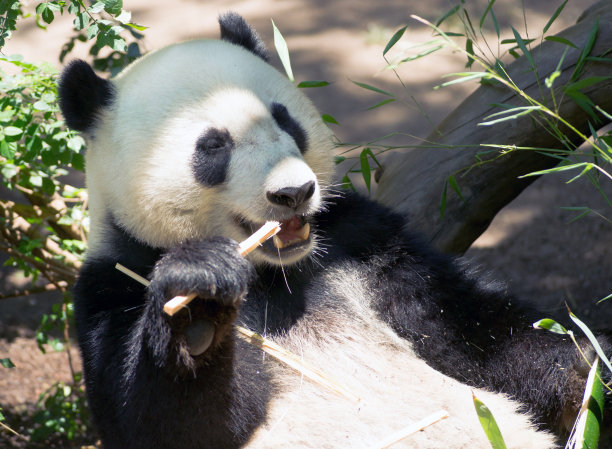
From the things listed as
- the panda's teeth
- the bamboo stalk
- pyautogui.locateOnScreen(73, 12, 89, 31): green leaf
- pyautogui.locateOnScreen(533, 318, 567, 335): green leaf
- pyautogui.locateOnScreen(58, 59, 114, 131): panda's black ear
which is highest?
pyautogui.locateOnScreen(73, 12, 89, 31): green leaf

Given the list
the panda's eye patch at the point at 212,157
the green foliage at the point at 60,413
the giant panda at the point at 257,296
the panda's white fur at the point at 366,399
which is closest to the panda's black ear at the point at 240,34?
the giant panda at the point at 257,296

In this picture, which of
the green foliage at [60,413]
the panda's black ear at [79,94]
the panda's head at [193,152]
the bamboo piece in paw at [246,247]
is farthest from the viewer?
the green foliage at [60,413]

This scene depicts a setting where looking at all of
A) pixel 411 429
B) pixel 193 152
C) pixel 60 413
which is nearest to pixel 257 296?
pixel 193 152

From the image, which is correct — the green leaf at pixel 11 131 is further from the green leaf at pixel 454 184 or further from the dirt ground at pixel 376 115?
the green leaf at pixel 454 184

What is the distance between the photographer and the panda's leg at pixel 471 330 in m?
2.69

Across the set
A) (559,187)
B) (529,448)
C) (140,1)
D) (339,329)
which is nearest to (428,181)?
(339,329)

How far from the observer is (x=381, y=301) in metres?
2.78

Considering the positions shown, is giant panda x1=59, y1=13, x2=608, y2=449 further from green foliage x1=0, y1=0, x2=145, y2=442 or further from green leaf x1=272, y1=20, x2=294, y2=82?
green foliage x1=0, y1=0, x2=145, y2=442

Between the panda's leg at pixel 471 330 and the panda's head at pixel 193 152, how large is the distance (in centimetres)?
60

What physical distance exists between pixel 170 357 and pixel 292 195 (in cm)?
58

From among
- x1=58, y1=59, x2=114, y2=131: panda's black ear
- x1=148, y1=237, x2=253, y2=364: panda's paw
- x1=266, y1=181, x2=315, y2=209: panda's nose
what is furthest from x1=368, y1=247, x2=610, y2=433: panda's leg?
x1=58, y1=59, x2=114, y2=131: panda's black ear

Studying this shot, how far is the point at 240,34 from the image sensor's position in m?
2.73

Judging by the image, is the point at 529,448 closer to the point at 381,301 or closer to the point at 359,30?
the point at 381,301

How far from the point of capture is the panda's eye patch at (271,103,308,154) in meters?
2.43
